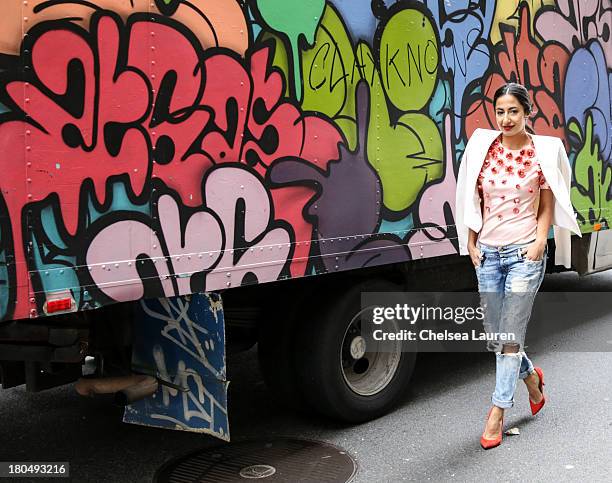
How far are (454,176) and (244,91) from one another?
2.03 meters

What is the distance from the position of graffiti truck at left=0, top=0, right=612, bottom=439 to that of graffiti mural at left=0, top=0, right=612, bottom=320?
1 cm

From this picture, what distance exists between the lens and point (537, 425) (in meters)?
4.69

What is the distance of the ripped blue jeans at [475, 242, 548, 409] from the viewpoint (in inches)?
164

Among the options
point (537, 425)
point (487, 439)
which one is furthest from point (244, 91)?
point (537, 425)

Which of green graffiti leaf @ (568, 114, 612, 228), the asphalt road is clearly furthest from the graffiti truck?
green graffiti leaf @ (568, 114, 612, 228)

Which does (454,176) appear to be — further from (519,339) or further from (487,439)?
(487,439)

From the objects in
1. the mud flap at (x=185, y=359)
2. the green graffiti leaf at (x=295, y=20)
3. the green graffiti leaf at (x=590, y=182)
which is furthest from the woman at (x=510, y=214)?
the green graffiti leaf at (x=590, y=182)

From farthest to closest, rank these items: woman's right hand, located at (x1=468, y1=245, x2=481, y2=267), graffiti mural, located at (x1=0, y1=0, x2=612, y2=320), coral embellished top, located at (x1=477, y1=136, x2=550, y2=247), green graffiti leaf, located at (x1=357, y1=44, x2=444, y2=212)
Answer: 1. green graffiti leaf, located at (x1=357, y1=44, x2=444, y2=212)
2. woman's right hand, located at (x1=468, y1=245, x2=481, y2=267)
3. coral embellished top, located at (x1=477, y1=136, x2=550, y2=247)
4. graffiti mural, located at (x1=0, y1=0, x2=612, y2=320)

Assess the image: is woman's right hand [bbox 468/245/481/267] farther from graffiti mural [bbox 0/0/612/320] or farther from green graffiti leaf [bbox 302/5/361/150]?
green graffiti leaf [bbox 302/5/361/150]

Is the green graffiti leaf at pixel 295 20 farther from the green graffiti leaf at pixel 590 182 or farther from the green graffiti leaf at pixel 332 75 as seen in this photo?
the green graffiti leaf at pixel 590 182

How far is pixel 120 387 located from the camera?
149 inches

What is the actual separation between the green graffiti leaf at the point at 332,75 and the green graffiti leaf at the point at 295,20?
5 cm

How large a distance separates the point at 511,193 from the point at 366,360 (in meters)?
1.60

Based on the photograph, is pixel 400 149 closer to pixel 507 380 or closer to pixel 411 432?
pixel 507 380
